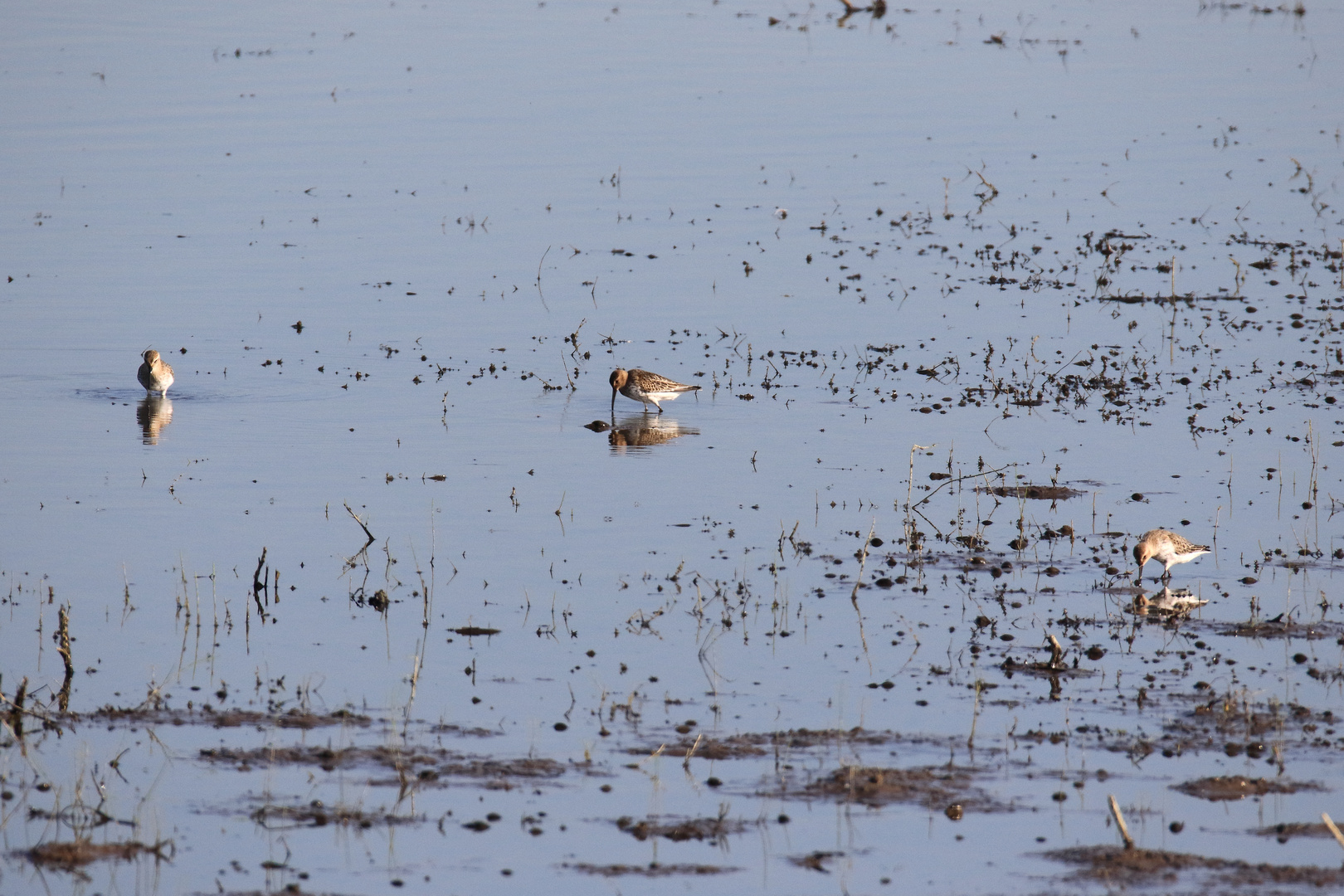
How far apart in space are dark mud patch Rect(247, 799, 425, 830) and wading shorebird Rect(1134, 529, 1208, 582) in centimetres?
716

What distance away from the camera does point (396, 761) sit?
36.2 ft

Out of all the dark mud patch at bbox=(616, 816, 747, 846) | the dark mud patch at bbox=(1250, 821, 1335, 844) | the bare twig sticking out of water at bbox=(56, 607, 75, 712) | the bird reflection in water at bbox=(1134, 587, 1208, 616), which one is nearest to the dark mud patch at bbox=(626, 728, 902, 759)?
the dark mud patch at bbox=(616, 816, 747, 846)

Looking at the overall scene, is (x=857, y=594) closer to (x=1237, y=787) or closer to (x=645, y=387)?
(x=1237, y=787)

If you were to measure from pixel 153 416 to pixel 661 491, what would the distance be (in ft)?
24.4

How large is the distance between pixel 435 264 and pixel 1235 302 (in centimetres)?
1388

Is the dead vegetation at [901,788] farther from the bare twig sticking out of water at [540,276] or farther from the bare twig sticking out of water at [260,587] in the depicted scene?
the bare twig sticking out of water at [540,276]

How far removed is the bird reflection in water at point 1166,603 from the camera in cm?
1418

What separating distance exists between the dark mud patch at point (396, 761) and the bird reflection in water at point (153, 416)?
403 inches

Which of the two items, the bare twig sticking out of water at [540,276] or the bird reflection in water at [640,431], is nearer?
the bird reflection in water at [640,431]

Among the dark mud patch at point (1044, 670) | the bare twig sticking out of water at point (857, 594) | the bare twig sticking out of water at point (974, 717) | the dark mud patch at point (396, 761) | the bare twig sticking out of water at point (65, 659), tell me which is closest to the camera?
the dark mud patch at point (396, 761)

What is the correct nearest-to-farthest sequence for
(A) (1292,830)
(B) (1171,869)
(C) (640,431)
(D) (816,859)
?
(B) (1171,869), (D) (816,859), (A) (1292,830), (C) (640,431)

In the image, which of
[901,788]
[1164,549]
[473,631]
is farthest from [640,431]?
[901,788]

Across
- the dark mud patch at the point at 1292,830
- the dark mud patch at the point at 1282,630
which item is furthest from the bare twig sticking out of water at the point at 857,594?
the dark mud patch at the point at 1292,830

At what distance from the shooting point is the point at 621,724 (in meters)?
11.9
